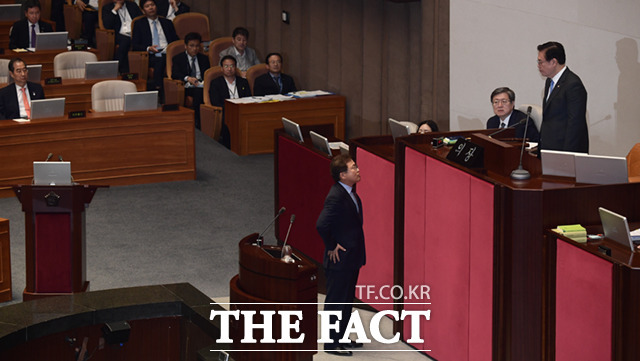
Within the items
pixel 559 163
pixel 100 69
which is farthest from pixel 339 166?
pixel 100 69

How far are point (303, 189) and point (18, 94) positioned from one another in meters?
3.65

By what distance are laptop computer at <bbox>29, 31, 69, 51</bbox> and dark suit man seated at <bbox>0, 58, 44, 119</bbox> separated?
2185mm

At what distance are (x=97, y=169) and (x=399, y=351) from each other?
14.6 feet

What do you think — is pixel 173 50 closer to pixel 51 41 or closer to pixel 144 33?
pixel 144 33

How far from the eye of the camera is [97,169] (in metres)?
9.80

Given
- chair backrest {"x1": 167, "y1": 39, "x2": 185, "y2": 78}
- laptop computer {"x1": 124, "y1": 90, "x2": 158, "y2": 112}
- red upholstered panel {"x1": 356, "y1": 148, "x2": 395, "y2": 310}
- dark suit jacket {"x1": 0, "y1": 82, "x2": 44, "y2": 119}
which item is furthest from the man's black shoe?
chair backrest {"x1": 167, "y1": 39, "x2": 185, "y2": 78}

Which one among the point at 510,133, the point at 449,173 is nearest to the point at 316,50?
the point at 510,133

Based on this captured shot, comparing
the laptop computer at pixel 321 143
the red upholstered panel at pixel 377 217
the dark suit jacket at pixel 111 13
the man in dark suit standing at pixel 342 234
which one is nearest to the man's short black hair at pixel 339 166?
the man in dark suit standing at pixel 342 234

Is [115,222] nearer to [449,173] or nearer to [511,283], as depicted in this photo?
[449,173]

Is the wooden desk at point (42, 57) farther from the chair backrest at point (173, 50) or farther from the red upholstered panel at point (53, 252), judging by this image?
the red upholstered panel at point (53, 252)

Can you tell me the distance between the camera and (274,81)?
453 inches

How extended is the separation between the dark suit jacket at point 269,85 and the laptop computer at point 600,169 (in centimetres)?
651

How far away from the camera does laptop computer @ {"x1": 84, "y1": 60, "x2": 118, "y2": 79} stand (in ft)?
36.6

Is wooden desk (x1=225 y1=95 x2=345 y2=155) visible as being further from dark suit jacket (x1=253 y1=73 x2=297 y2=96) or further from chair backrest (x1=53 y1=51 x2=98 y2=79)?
chair backrest (x1=53 y1=51 x2=98 y2=79)
